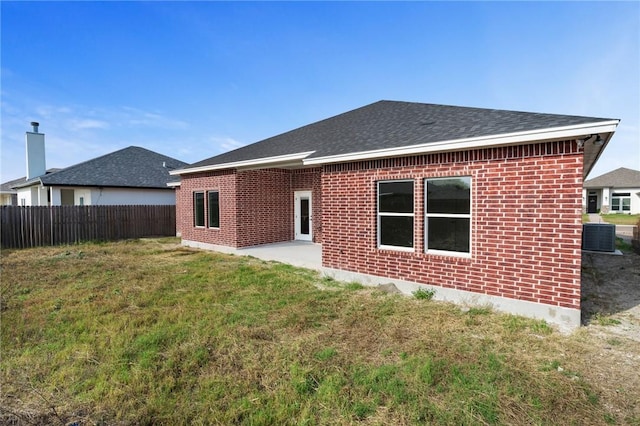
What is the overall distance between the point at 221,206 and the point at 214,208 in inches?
31.2

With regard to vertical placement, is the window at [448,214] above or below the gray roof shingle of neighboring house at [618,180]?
below

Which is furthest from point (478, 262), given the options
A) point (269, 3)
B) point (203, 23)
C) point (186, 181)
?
point (186, 181)

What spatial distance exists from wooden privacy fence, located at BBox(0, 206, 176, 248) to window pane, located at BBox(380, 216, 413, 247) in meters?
16.0

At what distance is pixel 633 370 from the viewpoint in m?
3.71

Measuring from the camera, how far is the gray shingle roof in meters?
5.67

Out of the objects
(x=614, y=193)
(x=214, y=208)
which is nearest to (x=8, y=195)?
(x=214, y=208)

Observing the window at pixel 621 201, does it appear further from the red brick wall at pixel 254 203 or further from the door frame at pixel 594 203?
the red brick wall at pixel 254 203

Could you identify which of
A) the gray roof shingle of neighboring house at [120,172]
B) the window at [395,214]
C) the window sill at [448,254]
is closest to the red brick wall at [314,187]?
the window at [395,214]

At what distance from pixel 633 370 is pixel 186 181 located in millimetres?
15193

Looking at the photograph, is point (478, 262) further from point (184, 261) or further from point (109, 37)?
point (109, 37)

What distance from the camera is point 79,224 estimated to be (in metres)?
16.0

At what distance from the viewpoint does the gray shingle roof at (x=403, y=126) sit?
18.6 ft

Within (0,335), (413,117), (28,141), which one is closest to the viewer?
(0,335)

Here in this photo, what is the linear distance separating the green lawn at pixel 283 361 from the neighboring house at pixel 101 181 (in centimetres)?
1440
